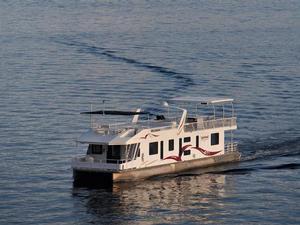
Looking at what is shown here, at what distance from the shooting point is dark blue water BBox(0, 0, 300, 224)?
79.9 meters

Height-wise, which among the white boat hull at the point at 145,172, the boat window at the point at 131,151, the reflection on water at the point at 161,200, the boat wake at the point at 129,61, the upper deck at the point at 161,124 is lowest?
the reflection on water at the point at 161,200

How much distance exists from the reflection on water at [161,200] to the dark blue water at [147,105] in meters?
0.08

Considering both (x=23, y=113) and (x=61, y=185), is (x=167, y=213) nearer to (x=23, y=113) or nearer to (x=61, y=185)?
(x=61, y=185)

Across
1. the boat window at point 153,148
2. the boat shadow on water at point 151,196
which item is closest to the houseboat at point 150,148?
the boat window at point 153,148

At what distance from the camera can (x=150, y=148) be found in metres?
89.6

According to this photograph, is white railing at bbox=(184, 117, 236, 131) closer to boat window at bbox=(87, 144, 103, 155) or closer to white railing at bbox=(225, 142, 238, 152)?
white railing at bbox=(225, 142, 238, 152)

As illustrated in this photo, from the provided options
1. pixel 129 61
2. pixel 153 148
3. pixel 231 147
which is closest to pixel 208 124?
pixel 231 147

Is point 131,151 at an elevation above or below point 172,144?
below

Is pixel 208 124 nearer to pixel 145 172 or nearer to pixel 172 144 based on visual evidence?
pixel 172 144

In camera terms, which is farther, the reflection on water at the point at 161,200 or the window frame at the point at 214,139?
the window frame at the point at 214,139

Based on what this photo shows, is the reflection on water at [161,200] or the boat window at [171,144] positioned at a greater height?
the boat window at [171,144]

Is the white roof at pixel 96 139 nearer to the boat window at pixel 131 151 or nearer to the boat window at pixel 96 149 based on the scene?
the boat window at pixel 96 149

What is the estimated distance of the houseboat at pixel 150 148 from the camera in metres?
86.4

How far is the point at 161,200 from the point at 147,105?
3775 centimetres
